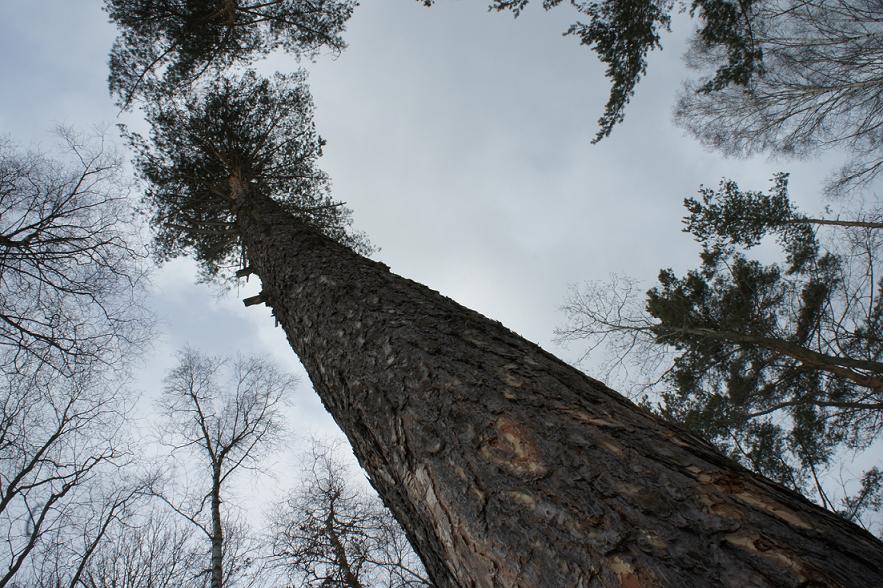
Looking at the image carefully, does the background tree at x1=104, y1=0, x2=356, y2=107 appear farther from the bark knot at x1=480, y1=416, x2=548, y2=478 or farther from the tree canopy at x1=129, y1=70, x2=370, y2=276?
the bark knot at x1=480, y1=416, x2=548, y2=478

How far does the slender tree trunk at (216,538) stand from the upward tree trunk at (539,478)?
7.76 metres

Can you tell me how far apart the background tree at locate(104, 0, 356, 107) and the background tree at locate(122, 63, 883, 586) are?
704 centimetres

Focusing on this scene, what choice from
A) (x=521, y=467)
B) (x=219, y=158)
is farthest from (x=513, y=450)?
(x=219, y=158)

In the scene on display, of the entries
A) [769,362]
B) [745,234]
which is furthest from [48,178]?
[769,362]

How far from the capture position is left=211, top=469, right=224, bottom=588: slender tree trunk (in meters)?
7.54

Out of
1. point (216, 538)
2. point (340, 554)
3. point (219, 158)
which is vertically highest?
point (219, 158)

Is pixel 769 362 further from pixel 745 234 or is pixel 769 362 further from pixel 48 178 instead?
pixel 48 178

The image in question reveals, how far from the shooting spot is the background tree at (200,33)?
22.9 feet

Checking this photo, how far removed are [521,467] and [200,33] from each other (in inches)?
352

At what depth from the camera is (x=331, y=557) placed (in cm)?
859

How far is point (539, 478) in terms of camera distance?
3.28 feet

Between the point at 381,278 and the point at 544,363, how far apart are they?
1.14m

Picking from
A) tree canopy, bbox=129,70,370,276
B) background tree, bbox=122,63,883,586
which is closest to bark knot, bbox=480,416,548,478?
background tree, bbox=122,63,883,586

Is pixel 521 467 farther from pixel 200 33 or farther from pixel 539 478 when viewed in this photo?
pixel 200 33
